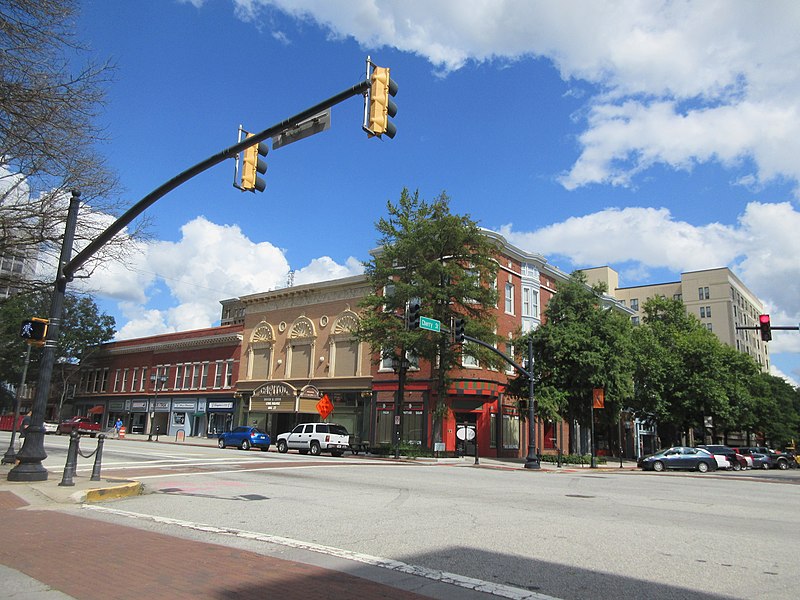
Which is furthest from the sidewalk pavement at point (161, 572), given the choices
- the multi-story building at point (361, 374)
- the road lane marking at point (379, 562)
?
the multi-story building at point (361, 374)

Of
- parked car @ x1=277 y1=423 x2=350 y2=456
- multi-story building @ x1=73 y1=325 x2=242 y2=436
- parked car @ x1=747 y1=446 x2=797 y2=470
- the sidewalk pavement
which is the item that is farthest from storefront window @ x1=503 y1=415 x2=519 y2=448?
the sidewalk pavement

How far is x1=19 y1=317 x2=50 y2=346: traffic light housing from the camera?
14.0m

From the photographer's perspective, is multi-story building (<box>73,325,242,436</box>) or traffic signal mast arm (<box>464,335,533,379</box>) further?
multi-story building (<box>73,325,242,436</box>)

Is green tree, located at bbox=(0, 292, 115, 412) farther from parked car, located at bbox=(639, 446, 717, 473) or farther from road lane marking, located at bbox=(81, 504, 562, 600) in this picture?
road lane marking, located at bbox=(81, 504, 562, 600)

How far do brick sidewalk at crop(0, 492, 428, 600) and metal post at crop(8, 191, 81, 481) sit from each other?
19.2 ft

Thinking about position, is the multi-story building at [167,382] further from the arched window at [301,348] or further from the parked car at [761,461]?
the parked car at [761,461]

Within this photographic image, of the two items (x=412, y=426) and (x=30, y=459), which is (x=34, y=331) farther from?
(x=412, y=426)

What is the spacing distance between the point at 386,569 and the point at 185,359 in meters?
55.1

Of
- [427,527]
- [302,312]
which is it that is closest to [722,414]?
[302,312]

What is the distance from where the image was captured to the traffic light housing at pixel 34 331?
1402 centimetres

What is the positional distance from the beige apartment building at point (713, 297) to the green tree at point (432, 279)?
64.9m

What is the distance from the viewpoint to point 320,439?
33.5 meters

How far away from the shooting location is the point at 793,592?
239 inches

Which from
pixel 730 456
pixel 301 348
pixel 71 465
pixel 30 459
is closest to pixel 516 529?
pixel 71 465
